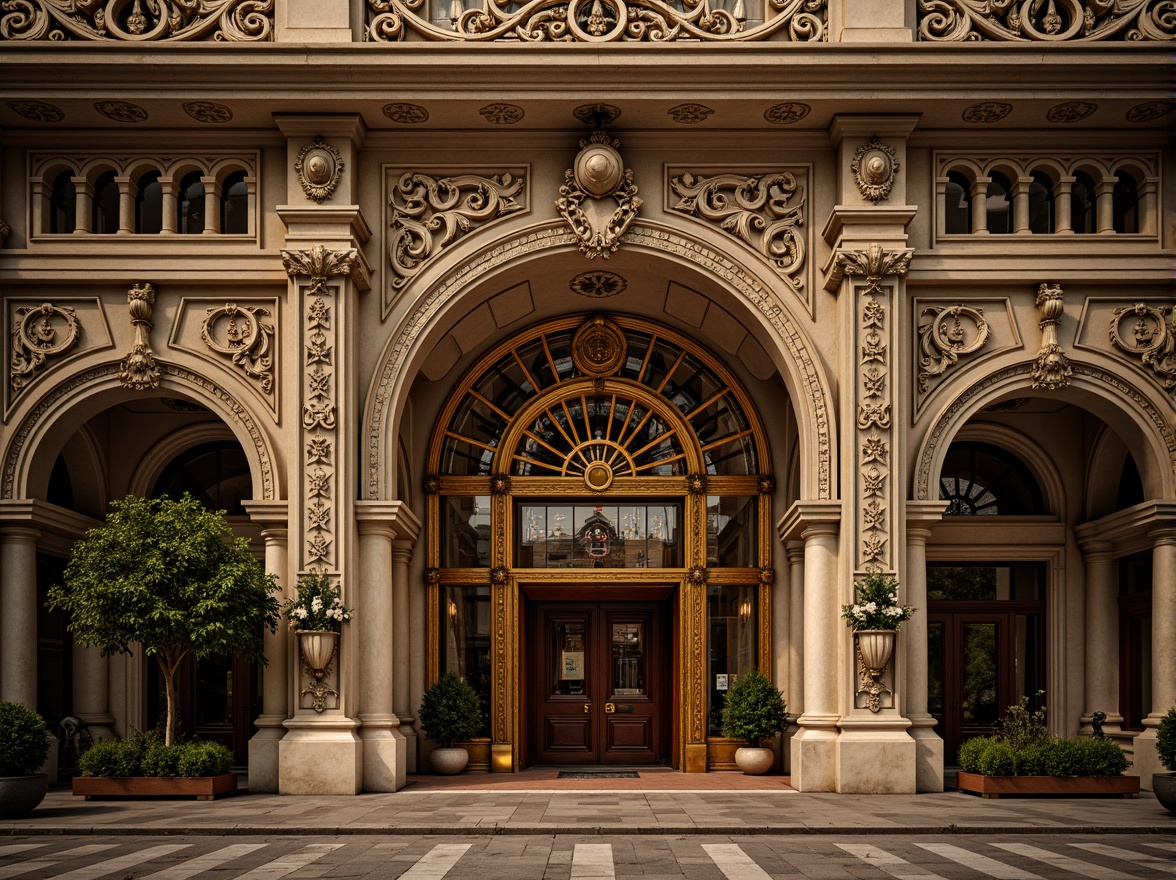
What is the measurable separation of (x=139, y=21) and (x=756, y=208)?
28.5 ft

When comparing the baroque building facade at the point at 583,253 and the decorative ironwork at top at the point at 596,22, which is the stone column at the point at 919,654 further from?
the decorative ironwork at top at the point at 596,22

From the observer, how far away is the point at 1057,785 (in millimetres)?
17453

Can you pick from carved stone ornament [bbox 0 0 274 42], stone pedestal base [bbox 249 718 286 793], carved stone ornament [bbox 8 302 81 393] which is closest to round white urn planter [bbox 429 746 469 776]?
stone pedestal base [bbox 249 718 286 793]

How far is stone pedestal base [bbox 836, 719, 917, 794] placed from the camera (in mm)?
18047

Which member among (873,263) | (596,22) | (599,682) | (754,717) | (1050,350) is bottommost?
(754,717)

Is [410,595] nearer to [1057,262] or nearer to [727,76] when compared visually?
[727,76]

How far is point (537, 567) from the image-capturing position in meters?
23.0

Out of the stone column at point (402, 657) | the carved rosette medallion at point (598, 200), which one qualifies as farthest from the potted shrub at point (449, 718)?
the carved rosette medallion at point (598, 200)

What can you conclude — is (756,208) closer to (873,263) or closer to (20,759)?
(873,263)

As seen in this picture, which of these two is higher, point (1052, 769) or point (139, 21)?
point (139, 21)

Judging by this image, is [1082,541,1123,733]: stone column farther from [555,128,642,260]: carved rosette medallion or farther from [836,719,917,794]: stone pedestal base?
[555,128,642,260]: carved rosette medallion

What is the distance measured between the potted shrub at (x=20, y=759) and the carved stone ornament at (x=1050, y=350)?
44.3ft

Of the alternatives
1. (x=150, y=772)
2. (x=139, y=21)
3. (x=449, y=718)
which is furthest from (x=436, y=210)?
(x=150, y=772)

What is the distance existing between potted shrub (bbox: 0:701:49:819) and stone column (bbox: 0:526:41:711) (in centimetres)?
318
